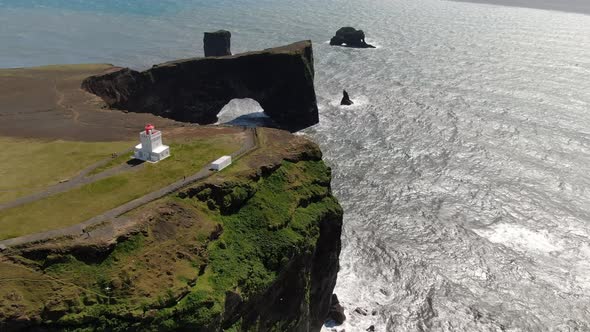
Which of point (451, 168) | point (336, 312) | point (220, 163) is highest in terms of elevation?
point (220, 163)

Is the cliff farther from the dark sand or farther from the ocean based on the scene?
the dark sand

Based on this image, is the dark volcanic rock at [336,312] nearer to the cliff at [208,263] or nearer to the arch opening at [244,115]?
the cliff at [208,263]

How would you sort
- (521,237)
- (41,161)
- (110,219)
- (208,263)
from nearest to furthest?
(208,263), (110,219), (41,161), (521,237)

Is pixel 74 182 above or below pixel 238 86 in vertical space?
above

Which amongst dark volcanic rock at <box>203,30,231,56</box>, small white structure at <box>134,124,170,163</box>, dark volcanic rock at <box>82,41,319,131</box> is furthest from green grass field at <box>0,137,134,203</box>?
dark volcanic rock at <box>203,30,231,56</box>

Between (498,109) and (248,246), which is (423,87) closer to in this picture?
(498,109)

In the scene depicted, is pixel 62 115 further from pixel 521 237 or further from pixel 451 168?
pixel 521 237

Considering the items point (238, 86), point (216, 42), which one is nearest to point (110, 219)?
point (238, 86)
